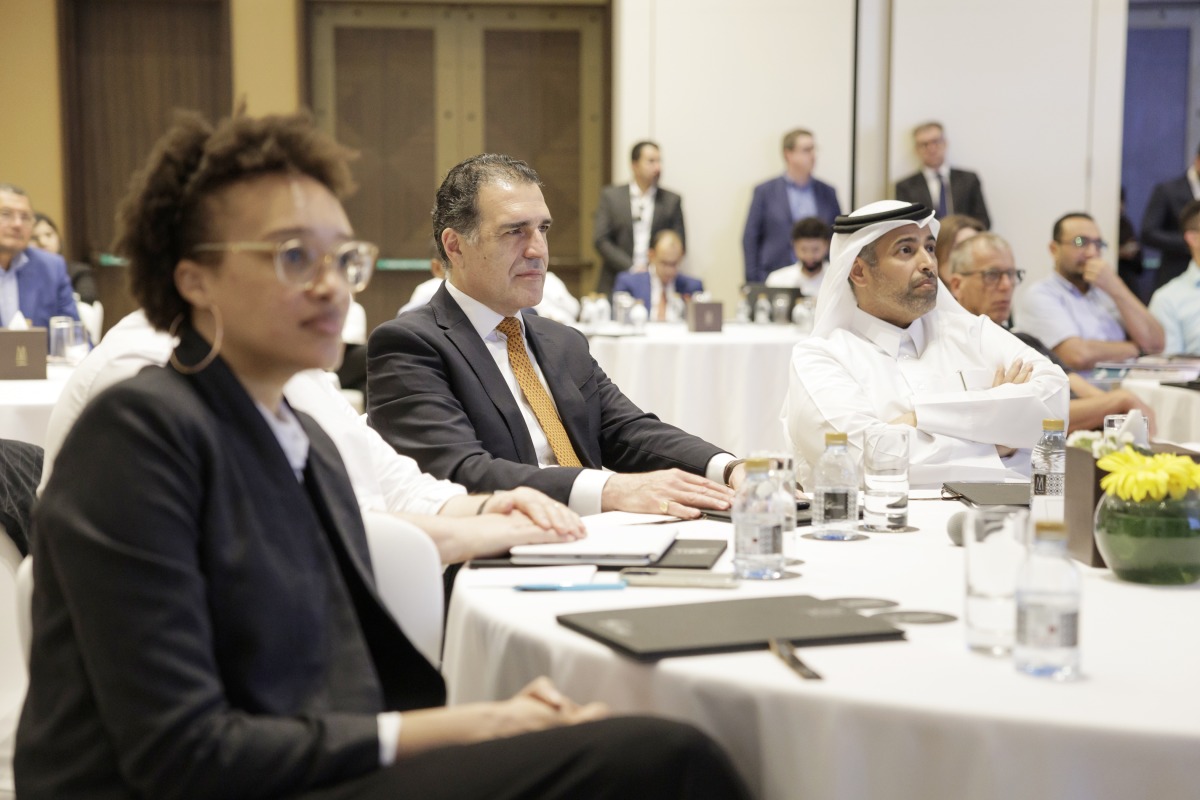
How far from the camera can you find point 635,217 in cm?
1034

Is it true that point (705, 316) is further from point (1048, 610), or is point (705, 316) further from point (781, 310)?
point (1048, 610)

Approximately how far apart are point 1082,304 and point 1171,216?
141 inches

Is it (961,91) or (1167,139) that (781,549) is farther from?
(1167,139)

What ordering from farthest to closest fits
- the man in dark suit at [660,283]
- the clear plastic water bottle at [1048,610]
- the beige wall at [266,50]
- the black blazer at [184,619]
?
the beige wall at [266,50]
the man in dark suit at [660,283]
the clear plastic water bottle at [1048,610]
the black blazer at [184,619]

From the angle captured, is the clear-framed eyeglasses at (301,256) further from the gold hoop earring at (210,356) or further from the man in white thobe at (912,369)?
the man in white thobe at (912,369)

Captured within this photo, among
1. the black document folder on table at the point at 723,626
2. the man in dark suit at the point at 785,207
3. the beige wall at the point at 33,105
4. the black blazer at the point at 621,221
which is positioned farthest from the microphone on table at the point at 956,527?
the beige wall at the point at 33,105

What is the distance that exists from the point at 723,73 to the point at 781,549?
359 inches

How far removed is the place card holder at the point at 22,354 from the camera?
458 cm

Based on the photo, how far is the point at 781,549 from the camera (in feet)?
6.59

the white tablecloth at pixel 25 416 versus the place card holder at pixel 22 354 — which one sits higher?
the place card holder at pixel 22 354

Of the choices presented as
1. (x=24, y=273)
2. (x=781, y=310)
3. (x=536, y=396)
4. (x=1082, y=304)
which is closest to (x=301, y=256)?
(x=536, y=396)

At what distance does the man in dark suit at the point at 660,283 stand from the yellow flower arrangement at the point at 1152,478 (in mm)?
6138

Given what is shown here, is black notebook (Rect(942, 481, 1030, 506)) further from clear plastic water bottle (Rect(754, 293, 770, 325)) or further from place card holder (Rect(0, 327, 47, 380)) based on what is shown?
clear plastic water bottle (Rect(754, 293, 770, 325))

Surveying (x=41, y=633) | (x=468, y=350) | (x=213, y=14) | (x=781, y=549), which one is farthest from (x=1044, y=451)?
(x=213, y=14)
